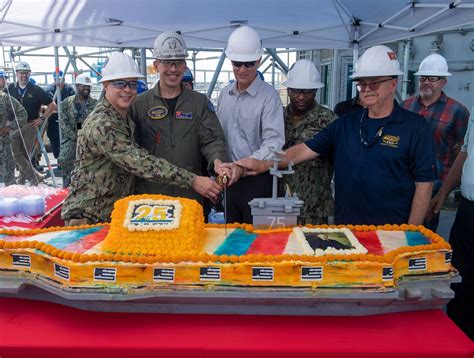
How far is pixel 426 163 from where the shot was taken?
2.54 m

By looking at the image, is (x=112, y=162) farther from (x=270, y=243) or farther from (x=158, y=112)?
(x=270, y=243)

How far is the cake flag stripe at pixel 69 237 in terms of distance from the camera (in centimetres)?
211

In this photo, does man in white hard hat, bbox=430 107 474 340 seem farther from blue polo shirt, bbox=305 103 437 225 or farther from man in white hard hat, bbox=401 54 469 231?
man in white hard hat, bbox=401 54 469 231

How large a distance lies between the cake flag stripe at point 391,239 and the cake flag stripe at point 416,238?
2cm

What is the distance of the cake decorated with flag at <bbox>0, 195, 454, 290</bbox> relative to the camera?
182cm

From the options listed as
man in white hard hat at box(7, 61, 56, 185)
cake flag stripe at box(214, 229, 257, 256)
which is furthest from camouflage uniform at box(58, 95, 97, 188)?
cake flag stripe at box(214, 229, 257, 256)

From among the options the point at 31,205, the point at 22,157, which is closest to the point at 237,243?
the point at 31,205

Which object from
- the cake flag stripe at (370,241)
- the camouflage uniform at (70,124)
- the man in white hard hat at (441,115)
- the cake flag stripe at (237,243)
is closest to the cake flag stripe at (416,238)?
the cake flag stripe at (370,241)

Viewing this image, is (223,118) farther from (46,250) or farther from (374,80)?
(46,250)

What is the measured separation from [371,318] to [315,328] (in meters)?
0.26

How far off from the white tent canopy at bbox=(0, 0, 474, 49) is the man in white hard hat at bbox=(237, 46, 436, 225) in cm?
196

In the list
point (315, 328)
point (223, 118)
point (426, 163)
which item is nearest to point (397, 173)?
point (426, 163)

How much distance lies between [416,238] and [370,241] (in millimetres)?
220

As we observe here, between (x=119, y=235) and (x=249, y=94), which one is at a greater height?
(x=249, y=94)
